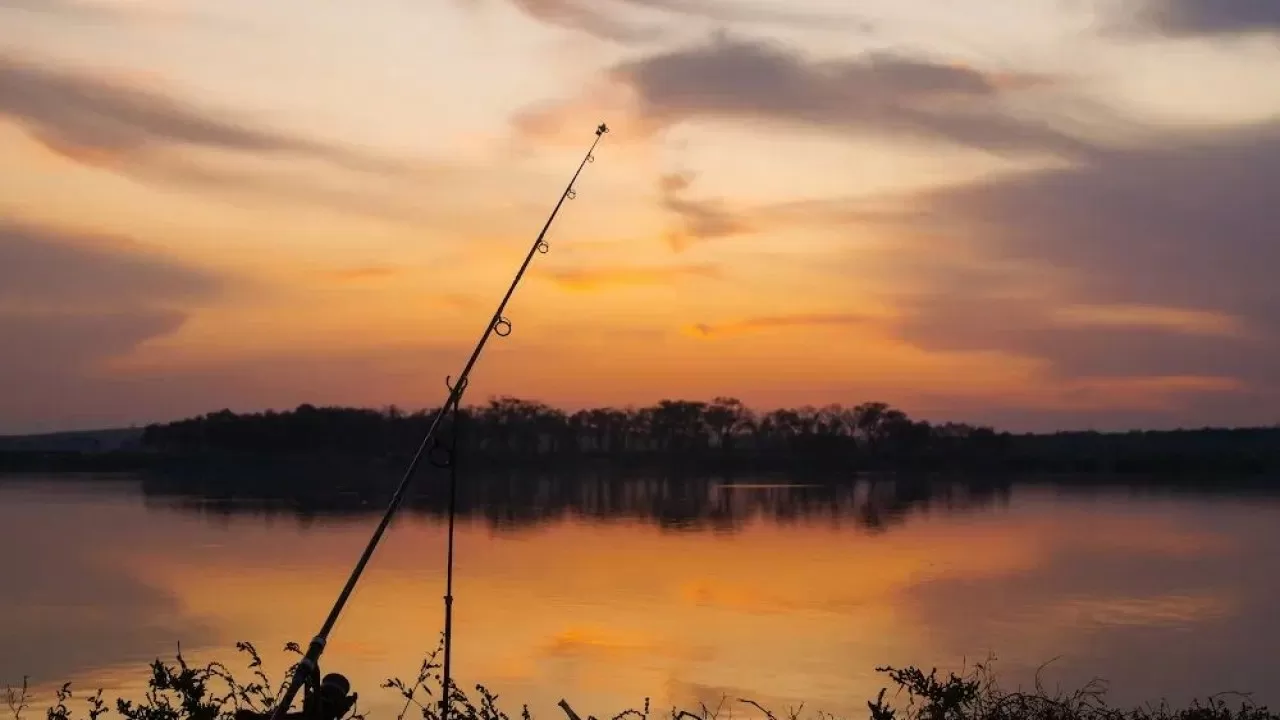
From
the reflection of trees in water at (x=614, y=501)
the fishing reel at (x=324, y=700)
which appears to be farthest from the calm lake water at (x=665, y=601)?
the fishing reel at (x=324, y=700)

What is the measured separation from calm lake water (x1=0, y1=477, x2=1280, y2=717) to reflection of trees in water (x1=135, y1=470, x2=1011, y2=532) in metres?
1.06

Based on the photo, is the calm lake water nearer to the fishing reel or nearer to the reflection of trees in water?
the reflection of trees in water

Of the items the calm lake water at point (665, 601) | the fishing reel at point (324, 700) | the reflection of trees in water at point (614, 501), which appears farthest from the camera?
the reflection of trees in water at point (614, 501)

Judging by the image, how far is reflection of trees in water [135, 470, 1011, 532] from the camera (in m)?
46.6

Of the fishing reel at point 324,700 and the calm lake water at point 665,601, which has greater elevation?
the fishing reel at point 324,700

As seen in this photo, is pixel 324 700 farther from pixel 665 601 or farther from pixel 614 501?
pixel 614 501

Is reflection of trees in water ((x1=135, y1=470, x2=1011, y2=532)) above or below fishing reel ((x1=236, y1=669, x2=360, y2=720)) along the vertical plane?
below

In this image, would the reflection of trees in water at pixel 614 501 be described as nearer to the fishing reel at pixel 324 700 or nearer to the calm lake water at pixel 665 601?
the calm lake water at pixel 665 601

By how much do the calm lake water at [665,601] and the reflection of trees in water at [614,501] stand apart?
41.9 inches

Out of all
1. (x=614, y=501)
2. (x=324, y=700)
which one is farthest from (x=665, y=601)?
(x=614, y=501)

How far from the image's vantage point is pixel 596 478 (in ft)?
322

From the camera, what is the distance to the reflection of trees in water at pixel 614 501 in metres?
46.6

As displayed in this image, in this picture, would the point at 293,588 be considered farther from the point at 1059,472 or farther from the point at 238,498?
the point at 1059,472

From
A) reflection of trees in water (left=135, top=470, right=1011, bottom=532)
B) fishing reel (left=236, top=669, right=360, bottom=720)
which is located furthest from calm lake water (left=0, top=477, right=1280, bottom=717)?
fishing reel (left=236, top=669, right=360, bottom=720)
